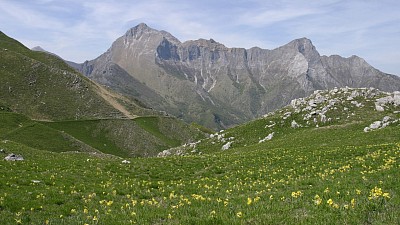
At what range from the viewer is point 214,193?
17953mm

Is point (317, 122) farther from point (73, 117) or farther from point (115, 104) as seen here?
point (115, 104)

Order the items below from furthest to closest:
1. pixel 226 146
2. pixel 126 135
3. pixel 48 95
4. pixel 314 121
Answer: pixel 48 95
pixel 126 135
pixel 314 121
pixel 226 146

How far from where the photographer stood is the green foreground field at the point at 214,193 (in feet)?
35.7

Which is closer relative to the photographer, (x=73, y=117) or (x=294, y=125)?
(x=294, y=125)

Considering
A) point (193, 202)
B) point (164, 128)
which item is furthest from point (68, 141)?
point (193, 202)

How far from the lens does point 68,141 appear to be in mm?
86938

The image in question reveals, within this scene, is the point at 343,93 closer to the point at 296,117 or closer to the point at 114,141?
the point at 296,117

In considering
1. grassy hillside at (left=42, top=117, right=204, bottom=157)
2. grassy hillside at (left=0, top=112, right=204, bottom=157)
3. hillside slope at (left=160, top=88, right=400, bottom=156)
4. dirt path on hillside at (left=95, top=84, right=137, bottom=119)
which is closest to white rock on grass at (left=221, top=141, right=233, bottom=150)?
hillside slope at (left=160, top=88, right=400, bottom=156)

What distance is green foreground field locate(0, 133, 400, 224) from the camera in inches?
429

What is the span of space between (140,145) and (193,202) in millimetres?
95026

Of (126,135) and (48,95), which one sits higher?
(48,95)

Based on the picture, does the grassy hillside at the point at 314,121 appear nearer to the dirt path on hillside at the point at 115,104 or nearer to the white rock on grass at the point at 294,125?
the white rock on grass at the point at 294,125

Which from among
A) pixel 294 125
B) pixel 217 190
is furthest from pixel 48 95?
pixel 217 190

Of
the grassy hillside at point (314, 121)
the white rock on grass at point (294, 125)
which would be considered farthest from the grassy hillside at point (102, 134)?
the white rock on grass at point (294, 125)
